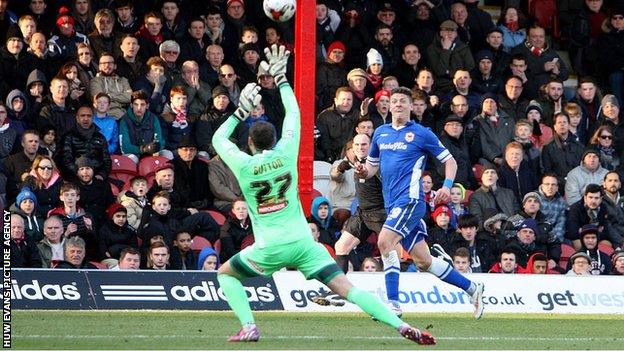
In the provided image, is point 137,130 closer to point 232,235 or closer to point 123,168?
point 123,168

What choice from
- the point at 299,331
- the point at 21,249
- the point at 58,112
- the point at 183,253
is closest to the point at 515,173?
the point at 183,253

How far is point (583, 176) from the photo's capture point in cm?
1909

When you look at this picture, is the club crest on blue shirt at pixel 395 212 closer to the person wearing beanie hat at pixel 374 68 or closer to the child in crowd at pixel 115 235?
the child in crowd at pixel 115 235

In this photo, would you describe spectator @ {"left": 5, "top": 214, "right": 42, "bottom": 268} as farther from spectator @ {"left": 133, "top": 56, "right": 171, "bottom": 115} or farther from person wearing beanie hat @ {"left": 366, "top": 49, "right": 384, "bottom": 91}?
person wearing beanie hat @ {"left": 366, "top": 49, "right": 384, "bottom": 91}

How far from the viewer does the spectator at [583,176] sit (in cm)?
1900

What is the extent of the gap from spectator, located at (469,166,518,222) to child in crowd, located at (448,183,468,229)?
12cm

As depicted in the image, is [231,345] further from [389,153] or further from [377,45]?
[377,45]

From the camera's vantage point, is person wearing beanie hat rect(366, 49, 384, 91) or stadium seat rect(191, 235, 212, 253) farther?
person wearing beanie hat rect(366, 49, 384, 91)

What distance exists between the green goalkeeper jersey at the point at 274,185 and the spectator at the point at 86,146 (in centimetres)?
606

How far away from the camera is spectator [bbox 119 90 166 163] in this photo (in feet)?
57.4

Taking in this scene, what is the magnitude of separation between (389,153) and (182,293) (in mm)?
2672

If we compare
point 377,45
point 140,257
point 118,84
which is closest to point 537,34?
point 377,45

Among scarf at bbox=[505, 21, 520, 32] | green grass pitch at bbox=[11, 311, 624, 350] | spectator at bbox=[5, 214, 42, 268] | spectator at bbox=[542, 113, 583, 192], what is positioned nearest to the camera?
green grass pitch at bbox=[11, 311, 624, 350]

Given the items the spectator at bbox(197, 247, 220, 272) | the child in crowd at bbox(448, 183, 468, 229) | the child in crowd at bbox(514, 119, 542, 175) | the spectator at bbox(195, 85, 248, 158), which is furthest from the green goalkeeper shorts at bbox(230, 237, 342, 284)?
the child in crowd at bbox(514, 119, 542, 175)
